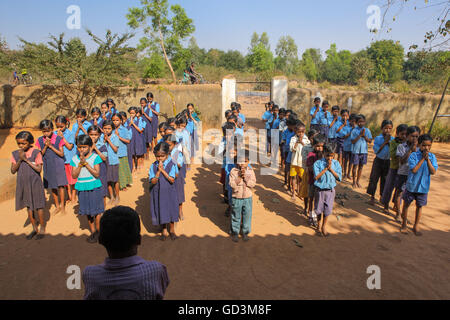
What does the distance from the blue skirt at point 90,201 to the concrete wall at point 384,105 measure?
9427 mm

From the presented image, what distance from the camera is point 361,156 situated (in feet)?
22.9

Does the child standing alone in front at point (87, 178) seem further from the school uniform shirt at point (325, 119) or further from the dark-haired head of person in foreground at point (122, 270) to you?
the school uniform shirt at point (325, 119)

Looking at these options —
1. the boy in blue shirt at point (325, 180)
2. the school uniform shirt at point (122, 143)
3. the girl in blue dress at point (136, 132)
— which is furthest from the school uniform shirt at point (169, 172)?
the girl in blue dress at point (136, 132)

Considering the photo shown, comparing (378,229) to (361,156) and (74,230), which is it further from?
(74,230)

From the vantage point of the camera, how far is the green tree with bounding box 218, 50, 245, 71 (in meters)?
53.2

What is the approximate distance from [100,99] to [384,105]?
38.3 feet

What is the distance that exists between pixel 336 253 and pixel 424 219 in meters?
2.26

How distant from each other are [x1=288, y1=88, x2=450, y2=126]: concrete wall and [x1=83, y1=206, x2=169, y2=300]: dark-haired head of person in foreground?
36.6 feet

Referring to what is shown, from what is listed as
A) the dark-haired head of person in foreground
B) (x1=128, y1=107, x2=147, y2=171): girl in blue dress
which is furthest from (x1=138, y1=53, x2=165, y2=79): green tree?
the dark-haired head of person in foreground

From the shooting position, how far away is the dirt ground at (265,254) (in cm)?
361

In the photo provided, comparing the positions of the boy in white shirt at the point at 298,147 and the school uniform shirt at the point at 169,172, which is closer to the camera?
the school uniform shirt at the point at 169,172

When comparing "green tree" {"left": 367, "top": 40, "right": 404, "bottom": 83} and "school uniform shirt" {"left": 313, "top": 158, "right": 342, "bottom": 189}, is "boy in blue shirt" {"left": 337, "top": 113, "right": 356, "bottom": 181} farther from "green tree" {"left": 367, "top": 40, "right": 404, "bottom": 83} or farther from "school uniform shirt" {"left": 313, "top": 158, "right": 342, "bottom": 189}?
"green tree" {"left": 367, "top": 40, "right": 404, "bottom": 83}

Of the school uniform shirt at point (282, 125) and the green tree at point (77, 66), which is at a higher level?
the green tree at point (77, 66)
